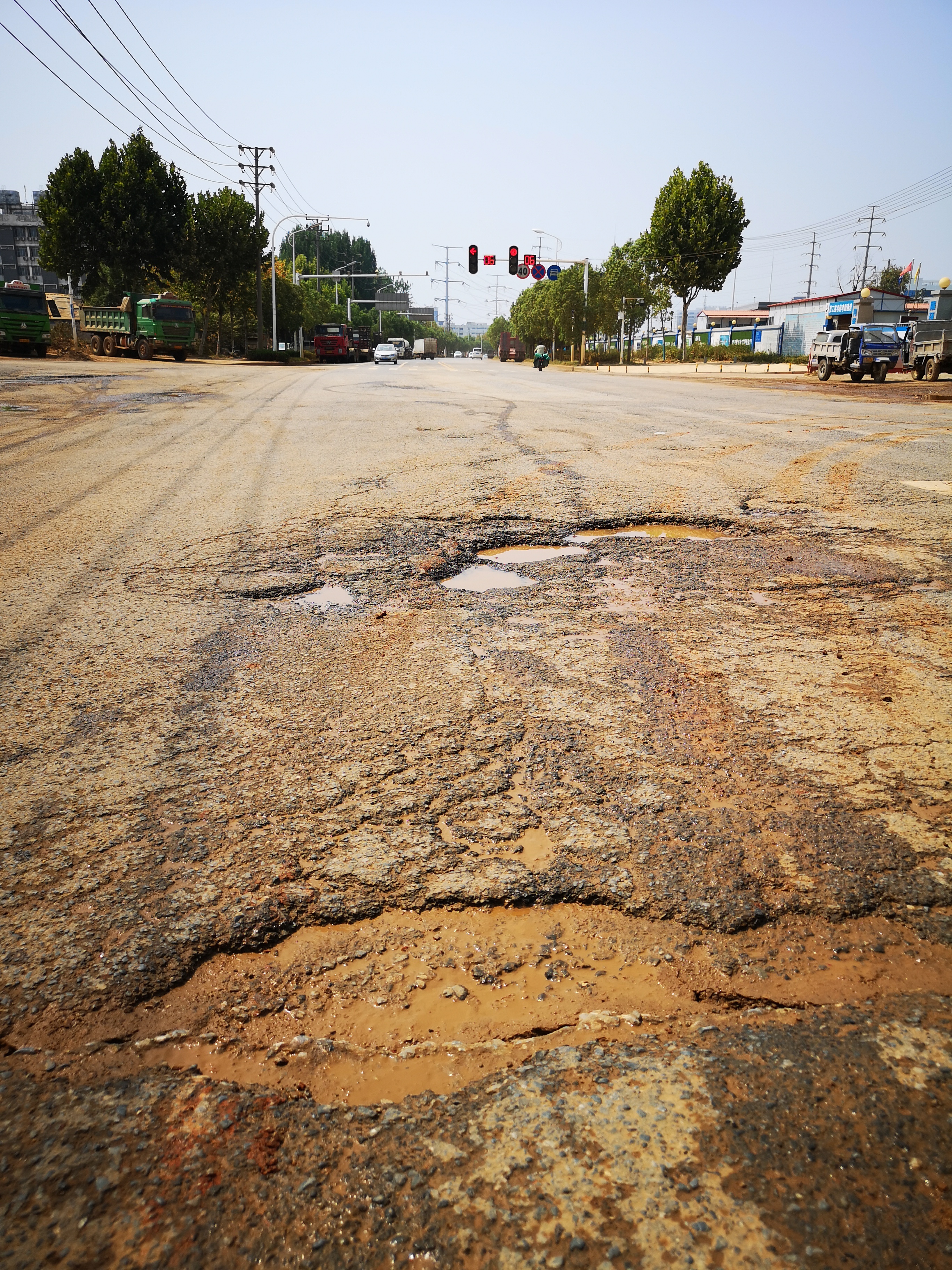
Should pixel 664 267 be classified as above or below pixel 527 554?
above

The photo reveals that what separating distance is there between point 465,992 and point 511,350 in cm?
9410

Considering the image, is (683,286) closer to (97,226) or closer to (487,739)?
(97,226)

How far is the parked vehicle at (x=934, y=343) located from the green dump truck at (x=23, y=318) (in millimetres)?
29625

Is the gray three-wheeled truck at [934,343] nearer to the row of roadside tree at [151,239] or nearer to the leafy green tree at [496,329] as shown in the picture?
the row of roadside tree at [151,239]

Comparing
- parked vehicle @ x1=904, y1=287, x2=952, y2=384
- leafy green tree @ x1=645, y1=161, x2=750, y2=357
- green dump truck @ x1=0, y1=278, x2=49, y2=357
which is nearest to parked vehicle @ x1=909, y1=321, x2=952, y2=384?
parked vehicle @ x1=904, y1=287, x2=952, y2=384

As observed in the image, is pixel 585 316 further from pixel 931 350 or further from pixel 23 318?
pixel 23 318

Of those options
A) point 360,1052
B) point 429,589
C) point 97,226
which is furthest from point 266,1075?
point 97,226

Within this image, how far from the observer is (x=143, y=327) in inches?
1355

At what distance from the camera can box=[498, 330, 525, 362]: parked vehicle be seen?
296 ft

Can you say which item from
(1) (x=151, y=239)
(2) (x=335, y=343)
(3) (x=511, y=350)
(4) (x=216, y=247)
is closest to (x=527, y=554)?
(1) (x=151, y=239)

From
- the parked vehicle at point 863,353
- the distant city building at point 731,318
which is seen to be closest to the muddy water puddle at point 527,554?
the parked vehicle at point 863,353

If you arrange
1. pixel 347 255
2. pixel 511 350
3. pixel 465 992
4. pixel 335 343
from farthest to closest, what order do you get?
pixel 347 255 → pixel 511 350 → pixel 335 343 → pixel 465 992

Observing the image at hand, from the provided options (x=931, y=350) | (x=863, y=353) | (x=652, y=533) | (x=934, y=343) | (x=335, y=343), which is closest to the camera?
(x=652, y=533)

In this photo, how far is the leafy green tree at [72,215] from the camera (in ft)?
139
